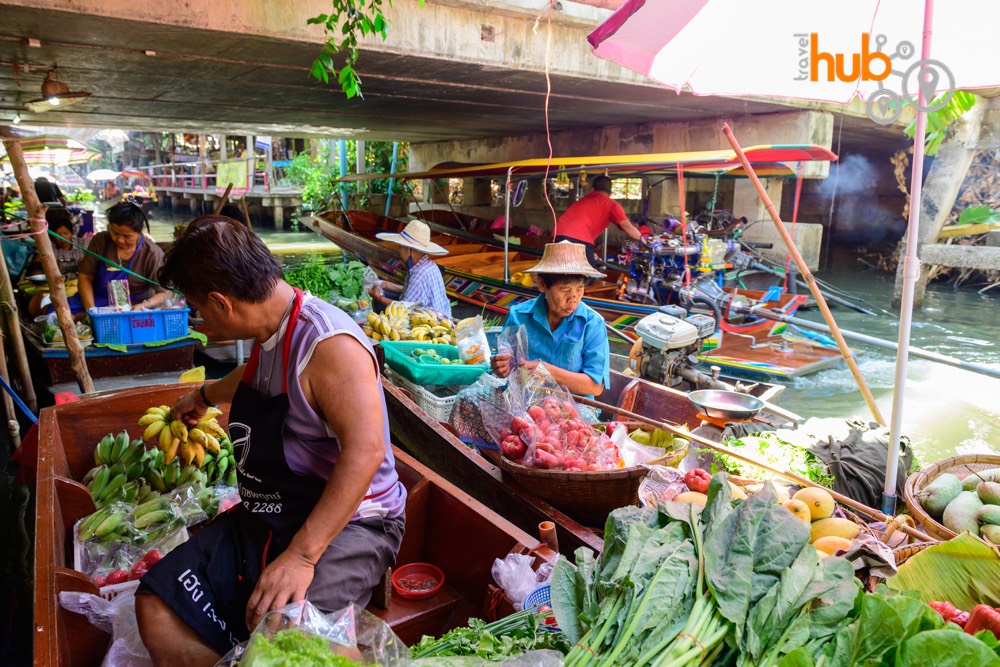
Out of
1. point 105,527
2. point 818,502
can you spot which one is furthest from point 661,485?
point 105,527

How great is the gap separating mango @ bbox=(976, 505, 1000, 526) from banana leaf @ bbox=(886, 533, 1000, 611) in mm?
684

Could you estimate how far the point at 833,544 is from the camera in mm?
2172

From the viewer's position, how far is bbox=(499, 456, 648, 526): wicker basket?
2.53m

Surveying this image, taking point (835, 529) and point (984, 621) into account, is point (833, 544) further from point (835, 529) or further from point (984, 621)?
point (984, 621)

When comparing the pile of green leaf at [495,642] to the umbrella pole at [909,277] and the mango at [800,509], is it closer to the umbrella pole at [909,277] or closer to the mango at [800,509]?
the mango at [800,509]

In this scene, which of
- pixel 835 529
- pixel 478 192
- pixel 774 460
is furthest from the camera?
pixel 478 192

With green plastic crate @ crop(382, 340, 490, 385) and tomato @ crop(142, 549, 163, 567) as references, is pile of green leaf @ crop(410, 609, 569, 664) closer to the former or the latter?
tomato @ crop(142, 549, 163, 567)

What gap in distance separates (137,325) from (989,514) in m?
5.67

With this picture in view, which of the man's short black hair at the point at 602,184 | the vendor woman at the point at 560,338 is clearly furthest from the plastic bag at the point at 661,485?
the man's short black hair at the point at 602,184

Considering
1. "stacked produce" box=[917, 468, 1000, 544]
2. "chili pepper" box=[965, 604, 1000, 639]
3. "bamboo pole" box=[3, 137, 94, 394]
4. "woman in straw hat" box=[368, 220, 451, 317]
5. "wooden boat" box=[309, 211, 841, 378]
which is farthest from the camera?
"wooden boat" box=[309, 211, 841, 378]

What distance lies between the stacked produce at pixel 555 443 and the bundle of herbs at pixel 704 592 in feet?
3.01

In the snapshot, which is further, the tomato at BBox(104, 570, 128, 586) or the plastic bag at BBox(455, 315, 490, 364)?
the plastic bag at BBox(455, 315, 490, 364)

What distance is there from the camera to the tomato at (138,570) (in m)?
2.58

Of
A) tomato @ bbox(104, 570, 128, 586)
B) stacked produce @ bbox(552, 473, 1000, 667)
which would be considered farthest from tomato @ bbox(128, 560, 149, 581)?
stacked produce @ bbox(552, 473, 1000, 667)
